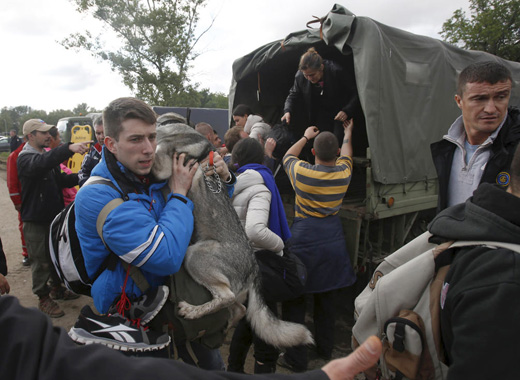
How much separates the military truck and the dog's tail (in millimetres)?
1988

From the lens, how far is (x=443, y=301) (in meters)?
1.24

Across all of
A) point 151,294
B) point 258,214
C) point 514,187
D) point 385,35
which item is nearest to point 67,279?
point 151,294

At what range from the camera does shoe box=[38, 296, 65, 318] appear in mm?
4402

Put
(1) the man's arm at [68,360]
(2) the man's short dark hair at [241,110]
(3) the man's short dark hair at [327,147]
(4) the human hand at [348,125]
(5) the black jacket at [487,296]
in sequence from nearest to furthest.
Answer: (1) the man's arm at [68,360]
(5) the black jacket at [487,296]
(3) the man's short dark hair at [327,147]
(4) the human hand at [348,125]
(2) the man's short dark hair at [241,110]

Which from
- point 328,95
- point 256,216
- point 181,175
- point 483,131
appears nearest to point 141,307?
point 181,175

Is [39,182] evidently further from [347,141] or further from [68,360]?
[68,360]

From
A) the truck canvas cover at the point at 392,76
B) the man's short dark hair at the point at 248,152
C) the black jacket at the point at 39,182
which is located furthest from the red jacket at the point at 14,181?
the truck canvas cover at the point at 392,76

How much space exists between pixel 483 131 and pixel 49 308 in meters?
5.38

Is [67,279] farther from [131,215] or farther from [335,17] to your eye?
[335,17]

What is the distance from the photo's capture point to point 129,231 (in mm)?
1538

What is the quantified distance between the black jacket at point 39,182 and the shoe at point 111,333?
344 cm

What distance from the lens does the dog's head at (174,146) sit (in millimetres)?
1919

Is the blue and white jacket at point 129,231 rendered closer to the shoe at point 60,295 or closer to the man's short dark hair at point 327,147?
the man's short dark hair at point 327,147

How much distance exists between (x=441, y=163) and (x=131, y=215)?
7.35 feet
